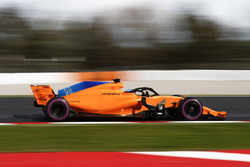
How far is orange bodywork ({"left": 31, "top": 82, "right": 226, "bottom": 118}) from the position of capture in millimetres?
7984

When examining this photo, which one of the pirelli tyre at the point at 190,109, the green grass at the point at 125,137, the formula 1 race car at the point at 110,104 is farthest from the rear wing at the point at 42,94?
the pirelli tyre at the point at 190,109

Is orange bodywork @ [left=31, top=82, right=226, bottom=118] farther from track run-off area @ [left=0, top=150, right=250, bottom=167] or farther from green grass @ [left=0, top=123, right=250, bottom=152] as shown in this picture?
track run-off area @ [left=0, top=150, right=250, bottom=167]

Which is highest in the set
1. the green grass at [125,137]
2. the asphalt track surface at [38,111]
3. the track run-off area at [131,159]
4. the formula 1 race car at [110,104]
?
the formula 1 race car at [110,104]

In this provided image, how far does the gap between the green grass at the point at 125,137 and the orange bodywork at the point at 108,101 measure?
0.71 metres

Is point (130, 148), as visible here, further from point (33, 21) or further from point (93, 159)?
point (33, 21)

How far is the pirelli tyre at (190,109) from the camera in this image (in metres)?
8.05

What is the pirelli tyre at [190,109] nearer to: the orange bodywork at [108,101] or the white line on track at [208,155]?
the orange bodywork at [108,101]

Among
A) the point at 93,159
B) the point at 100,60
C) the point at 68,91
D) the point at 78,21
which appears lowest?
the point at 93,159

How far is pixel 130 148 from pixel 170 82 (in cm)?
1029

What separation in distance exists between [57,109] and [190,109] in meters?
2.78

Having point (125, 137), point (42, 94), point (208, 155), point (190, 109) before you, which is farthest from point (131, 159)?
point (42, 94)

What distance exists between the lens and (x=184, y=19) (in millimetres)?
20047

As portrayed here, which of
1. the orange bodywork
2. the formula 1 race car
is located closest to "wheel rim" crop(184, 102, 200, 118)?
the formula 1 race car

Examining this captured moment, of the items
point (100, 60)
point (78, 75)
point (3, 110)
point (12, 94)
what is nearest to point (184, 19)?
point (100, 60)
